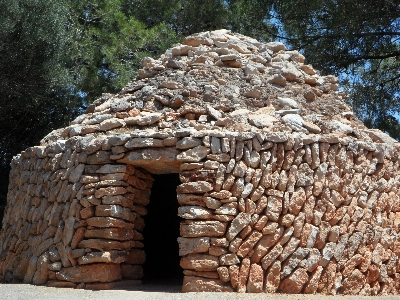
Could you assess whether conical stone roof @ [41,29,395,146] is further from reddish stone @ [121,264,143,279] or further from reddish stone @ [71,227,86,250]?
reddish stone @ [121,264,143,279]

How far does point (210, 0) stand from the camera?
1431 cm

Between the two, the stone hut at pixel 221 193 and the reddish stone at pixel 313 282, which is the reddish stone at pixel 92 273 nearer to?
the stone hut at pixel 221 193

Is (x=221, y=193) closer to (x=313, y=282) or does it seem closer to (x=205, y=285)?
(x=205, y=285)

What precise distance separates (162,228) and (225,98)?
2.78 m

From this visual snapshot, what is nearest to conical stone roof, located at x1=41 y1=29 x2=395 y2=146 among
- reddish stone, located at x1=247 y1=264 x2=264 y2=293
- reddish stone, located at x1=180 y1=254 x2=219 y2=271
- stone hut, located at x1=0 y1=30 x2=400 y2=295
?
stone hut, located at x1=0 y1=30 x2=400 y2=295

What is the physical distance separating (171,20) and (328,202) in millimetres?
9548

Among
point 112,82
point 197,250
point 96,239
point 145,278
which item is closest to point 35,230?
point 96,239

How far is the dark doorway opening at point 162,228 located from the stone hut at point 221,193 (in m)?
1.77

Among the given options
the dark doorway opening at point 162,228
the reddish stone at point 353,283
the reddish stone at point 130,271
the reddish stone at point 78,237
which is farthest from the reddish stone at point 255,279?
the dark doorway opening at point 162,228

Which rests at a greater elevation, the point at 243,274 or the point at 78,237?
the point at 78,237

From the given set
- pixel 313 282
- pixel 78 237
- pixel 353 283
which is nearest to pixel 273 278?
pixel 313 282

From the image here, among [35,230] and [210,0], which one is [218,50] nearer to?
[35,230]

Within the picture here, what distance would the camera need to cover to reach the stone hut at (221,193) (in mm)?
5922

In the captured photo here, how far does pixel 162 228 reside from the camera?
895 cm
